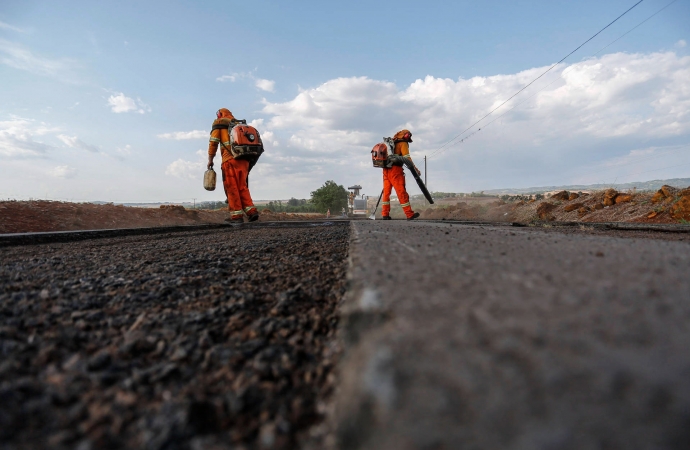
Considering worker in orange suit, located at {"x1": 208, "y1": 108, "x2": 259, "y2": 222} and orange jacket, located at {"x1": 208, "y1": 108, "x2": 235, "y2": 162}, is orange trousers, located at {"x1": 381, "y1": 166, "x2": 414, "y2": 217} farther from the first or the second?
orange jacket, located at {"x1": 208, "y1": 108, "x2": 235, "y2": 162}

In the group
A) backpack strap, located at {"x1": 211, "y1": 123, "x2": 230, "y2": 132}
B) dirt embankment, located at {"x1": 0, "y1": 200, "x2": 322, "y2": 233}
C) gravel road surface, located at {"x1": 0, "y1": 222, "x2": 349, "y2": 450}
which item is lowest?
gravel road surface, located at {"x1": 0, "y1": 222, "x2": 349, "y2": 450}

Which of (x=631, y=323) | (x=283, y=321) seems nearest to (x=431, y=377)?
(x=631, y=323)

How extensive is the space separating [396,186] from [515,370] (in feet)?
30.6

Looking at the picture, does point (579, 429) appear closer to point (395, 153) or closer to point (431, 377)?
point (431, 377)

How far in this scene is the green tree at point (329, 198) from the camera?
144 ft

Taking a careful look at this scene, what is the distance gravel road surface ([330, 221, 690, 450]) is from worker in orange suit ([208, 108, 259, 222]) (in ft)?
24.0

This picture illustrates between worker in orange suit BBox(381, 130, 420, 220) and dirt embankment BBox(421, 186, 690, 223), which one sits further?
worker in orange suit BBox(381, 130, 420, 220)

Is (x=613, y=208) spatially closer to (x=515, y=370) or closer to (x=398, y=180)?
(x=398, y=180)

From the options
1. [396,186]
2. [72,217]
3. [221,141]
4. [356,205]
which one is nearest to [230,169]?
[221,141]

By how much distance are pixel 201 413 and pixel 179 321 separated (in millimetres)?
519

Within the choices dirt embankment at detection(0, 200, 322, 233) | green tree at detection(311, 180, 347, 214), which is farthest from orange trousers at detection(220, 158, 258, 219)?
green tree at detection(311, 180, 347, 214)

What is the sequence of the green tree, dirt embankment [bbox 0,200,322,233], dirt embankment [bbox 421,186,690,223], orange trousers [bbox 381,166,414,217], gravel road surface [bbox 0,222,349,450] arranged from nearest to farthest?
gravel road surface [bbox 0,222,349,450]
dirt embankment [bbox 0,200,322,233]
dirt embankment [bbox 421,186,690,223]
orange trousers [bbox 381,166,414,217]
the green tree

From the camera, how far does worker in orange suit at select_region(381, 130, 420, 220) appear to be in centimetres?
948

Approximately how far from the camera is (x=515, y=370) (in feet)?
1.45
